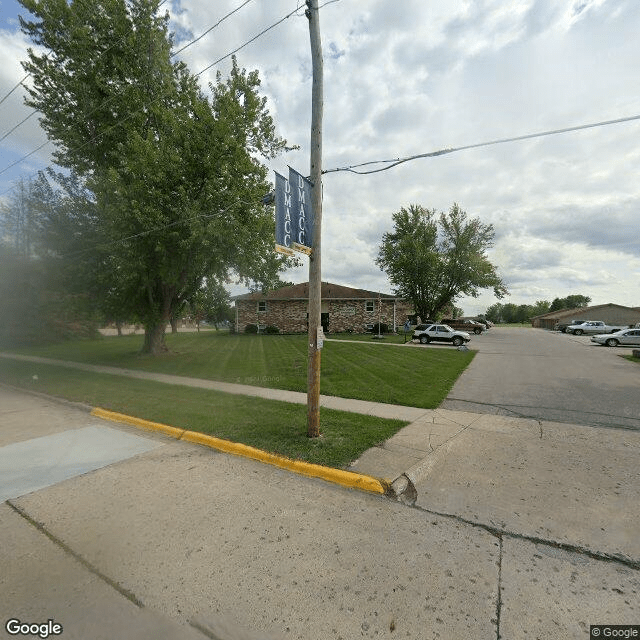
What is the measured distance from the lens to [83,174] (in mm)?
16906

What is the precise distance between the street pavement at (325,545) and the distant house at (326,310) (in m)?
33.8

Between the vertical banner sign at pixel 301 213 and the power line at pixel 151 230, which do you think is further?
the power line at pixel 151 230

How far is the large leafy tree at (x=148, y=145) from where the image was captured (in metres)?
13.0

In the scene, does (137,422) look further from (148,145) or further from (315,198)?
(148,145)

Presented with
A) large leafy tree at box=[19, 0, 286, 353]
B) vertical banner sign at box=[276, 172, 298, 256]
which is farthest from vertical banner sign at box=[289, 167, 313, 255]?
large leafy tree at box=[19, 0, 286, 353]

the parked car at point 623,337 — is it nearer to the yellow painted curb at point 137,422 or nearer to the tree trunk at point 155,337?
the tree trunk at point 155,337

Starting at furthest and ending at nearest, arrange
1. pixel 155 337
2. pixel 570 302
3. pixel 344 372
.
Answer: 1. pixel 570 302
2. pixel 155 337
3. pixel 344 372

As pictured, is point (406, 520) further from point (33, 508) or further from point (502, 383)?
point (502, 383)

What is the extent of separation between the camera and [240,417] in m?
7.09

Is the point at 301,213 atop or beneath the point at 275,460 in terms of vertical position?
atop

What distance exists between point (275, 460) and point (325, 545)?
78.9 inches

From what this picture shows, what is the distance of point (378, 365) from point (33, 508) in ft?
39.8

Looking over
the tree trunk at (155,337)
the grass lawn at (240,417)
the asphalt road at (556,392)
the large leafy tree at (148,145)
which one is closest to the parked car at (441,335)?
the asphalt road at (556,392)

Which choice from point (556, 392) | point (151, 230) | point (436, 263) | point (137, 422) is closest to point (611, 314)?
point (436, 263)
